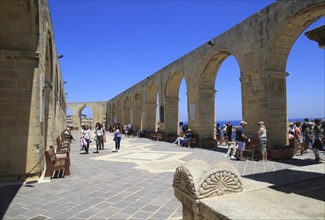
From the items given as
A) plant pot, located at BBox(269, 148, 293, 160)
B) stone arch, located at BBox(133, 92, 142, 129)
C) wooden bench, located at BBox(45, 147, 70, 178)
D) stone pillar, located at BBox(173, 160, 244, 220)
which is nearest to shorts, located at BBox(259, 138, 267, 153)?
plant pot, located at BBox(269, 148, 293, 160)

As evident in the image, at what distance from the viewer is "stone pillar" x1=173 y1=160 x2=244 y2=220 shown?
2279 millimetres

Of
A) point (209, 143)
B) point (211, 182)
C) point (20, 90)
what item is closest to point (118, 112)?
point (209, 143)

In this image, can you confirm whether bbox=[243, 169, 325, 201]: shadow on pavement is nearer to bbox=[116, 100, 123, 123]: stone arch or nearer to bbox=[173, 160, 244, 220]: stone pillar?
bbox=[173, 160, 244, 220]: stone pillar

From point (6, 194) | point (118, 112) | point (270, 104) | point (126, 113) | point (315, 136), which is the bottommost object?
point (6, 194)

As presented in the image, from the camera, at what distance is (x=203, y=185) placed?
2.30 m

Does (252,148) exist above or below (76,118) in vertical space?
below

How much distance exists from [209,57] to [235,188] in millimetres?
9812

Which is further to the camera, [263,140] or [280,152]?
[280,152]

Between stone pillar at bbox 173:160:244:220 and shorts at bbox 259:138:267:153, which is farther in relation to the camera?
shorts at bbox 259:138:267:153

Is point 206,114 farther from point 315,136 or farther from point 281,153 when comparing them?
point 315,136

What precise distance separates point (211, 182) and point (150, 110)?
18.1m

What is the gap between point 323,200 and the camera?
7.30ft

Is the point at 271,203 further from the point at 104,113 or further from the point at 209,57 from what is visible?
the point at 104,113

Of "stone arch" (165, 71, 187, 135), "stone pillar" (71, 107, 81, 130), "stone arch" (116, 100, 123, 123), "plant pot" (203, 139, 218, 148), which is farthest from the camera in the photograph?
"stone pillar" (71, 107, 81, 130)
